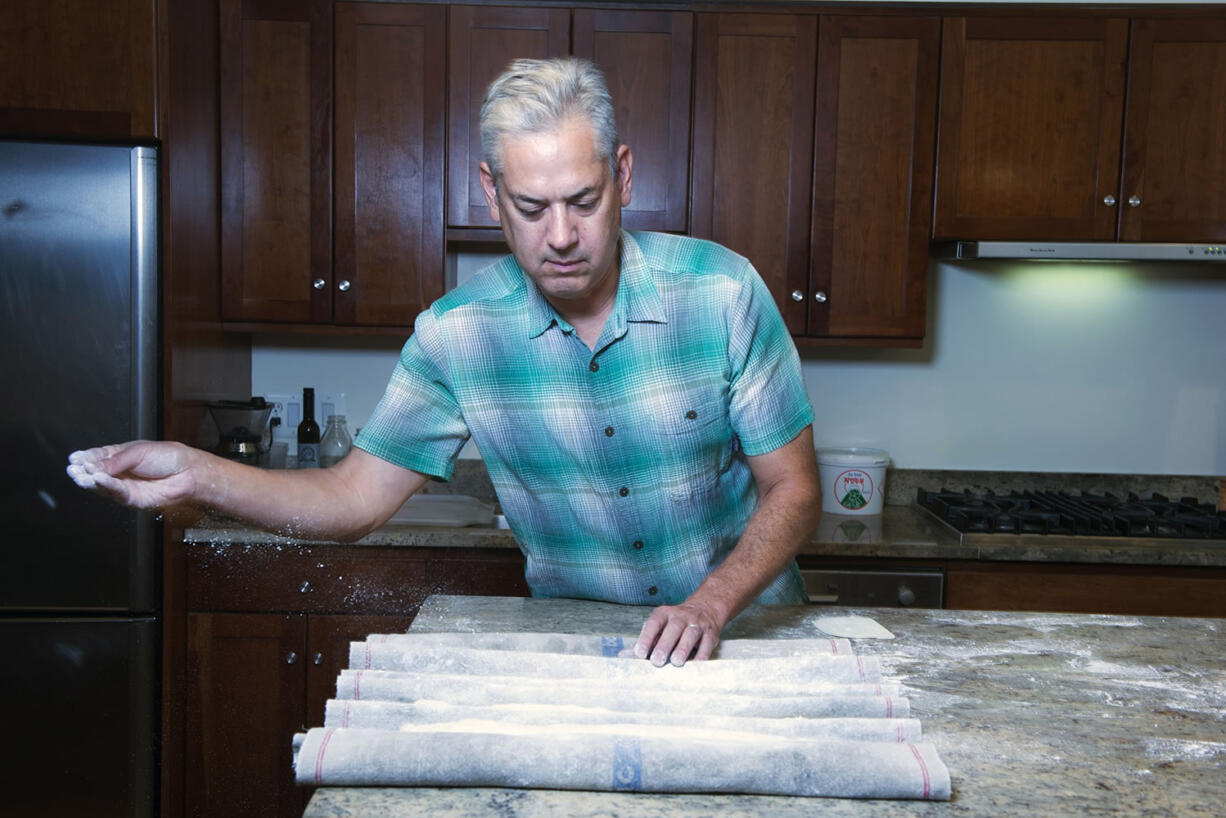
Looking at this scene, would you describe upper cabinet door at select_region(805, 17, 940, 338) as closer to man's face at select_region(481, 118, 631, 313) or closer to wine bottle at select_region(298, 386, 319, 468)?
wine bottle at select_region(298, 386, 319, 468)

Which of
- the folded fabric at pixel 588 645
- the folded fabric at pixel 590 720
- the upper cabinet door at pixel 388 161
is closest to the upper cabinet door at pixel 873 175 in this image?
the upper cabinet door at pixel 388 161

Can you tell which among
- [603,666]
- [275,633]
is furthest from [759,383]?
[275,633]

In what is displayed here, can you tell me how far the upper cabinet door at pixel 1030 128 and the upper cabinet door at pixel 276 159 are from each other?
1.70 meters

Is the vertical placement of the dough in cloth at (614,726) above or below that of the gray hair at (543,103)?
below

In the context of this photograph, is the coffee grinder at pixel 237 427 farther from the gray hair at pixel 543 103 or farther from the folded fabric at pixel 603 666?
the folded fabric at pixel 603 666

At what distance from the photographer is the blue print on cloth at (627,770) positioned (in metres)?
1.00

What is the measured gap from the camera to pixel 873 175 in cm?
304

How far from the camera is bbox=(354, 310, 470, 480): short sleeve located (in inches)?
67.0

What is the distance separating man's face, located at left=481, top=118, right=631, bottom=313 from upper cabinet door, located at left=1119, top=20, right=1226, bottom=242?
6.73ft

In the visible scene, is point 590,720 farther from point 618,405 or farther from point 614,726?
point 618,405

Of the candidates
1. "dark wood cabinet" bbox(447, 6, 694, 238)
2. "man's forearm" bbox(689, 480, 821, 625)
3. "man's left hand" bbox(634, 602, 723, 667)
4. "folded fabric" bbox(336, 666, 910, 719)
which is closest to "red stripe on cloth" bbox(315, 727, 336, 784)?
"folded fabric" bbox(336, 666, 910, 719)

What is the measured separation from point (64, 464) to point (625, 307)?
5.43ft

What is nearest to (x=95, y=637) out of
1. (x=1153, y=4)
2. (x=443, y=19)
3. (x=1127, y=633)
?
(x=443, y=19)

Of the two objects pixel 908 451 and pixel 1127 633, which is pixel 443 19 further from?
pixel 1127 633
